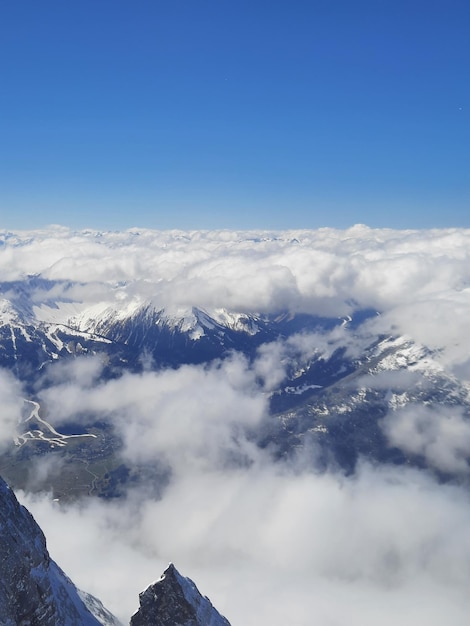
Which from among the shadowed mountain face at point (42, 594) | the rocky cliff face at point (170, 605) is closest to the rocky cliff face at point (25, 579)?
the shadowed mountain face at point (42, 594)

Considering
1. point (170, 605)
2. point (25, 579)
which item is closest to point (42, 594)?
point (25, 579)

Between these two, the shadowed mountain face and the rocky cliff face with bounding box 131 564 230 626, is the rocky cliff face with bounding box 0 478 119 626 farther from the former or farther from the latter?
the rocky cliff face with bounding box 131 564 230 626

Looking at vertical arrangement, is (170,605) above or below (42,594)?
below

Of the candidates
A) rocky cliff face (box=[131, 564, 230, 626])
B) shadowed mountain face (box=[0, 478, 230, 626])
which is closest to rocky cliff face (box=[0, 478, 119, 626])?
shadowed mountain face (box=[0, 478, 230, 626])

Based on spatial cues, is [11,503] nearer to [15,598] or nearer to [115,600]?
[15,598]

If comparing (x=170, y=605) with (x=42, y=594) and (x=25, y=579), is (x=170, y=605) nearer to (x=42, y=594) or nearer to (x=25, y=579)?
(x=42, y=594)

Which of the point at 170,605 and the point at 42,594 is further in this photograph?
the point at 170,605
